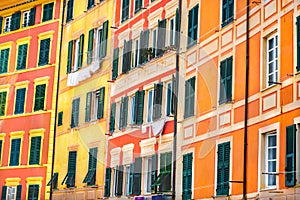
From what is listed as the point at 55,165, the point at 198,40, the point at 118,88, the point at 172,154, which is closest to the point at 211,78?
the point at 198,40

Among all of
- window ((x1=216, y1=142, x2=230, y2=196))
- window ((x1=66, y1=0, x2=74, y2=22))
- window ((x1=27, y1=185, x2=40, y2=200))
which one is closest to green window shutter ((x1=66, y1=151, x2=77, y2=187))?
window ((x1=27, y1=185, x2=40, y2=200))

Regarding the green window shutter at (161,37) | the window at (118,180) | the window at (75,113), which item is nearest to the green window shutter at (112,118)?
the window at (118,180)

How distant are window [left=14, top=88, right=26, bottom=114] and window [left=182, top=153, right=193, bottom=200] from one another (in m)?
19.8

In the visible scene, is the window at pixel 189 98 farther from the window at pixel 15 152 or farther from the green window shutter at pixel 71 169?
the window at pixel 15 152

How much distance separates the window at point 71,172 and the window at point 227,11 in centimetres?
1612

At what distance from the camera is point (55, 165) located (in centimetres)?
4341

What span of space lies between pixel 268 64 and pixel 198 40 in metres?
5.97

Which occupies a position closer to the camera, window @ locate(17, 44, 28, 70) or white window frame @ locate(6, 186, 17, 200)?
white window frame @ locate(6, 186, 17, 200)

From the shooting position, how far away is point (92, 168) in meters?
38.9

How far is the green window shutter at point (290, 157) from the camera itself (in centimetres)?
2127

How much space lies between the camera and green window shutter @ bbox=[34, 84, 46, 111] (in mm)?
46125

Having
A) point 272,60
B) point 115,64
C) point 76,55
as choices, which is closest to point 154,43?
point 115,64

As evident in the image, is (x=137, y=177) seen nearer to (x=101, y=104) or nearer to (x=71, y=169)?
(x=101, y=104)

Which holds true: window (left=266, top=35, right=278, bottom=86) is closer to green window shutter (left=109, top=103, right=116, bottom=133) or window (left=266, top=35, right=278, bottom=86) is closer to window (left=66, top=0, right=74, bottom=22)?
green window shutter (left=109, top=103, right=116, bottom=133)
